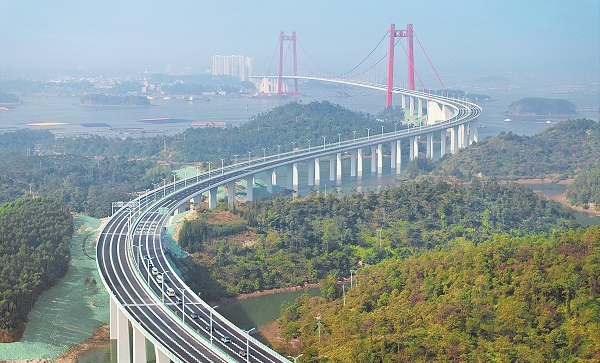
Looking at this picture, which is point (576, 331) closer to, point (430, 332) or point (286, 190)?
point (430, 332)

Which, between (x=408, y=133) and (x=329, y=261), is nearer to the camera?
(x=329, y=261)

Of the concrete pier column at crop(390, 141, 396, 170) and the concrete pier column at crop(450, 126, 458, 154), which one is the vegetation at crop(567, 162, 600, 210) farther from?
the concrete pier column at crop(450, 126, 458, 154)

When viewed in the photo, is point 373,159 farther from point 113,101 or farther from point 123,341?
point 113,101

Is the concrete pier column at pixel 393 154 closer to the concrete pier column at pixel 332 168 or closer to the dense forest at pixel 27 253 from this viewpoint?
the concrete pier column at pixel 332 168

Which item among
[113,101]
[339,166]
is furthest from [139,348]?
[113,101]

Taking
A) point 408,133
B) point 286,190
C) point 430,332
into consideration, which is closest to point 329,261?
point 430,332

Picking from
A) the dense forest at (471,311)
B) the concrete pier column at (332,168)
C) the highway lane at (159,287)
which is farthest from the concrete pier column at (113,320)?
the concrete pier column at (332,168)
